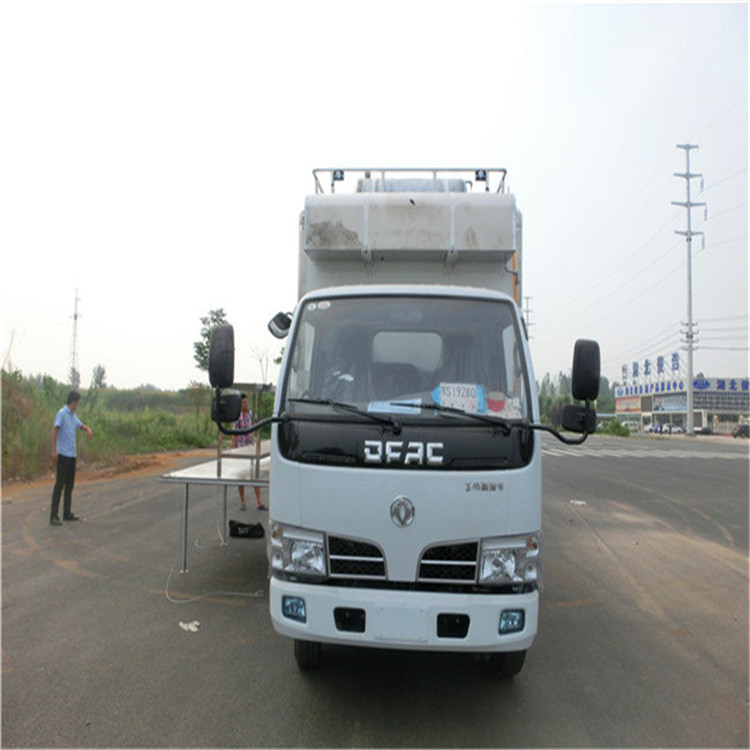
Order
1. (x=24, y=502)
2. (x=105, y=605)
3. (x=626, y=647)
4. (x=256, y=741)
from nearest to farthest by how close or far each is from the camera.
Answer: (x=256, y=741) → (x=626, y=647) → (x=105, y=605) → (x=24, y=502)

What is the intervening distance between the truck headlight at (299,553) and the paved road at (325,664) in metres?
0.83

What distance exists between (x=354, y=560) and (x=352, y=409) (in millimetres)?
824

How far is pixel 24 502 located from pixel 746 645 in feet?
33.9

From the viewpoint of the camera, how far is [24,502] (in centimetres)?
1000

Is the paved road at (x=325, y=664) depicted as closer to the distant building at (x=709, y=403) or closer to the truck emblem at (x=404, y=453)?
the truck emblem at (x=404, y=453)

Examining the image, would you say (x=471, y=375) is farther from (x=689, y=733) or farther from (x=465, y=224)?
(x=689, y=733)

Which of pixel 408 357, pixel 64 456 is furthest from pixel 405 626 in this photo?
pixel 64 456

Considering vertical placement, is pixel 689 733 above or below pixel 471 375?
below

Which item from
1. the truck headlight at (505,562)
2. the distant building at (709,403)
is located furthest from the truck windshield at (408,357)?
the distant building at (709,403)

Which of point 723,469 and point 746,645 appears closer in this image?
point 746,645

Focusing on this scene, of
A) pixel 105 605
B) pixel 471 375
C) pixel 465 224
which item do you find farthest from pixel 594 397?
pixel 105 605

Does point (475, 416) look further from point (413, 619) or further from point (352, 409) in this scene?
point (413, 619)

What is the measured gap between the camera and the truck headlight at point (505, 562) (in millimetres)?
3156

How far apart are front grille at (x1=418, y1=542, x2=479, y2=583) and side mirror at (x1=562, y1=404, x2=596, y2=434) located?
1.05 metres
